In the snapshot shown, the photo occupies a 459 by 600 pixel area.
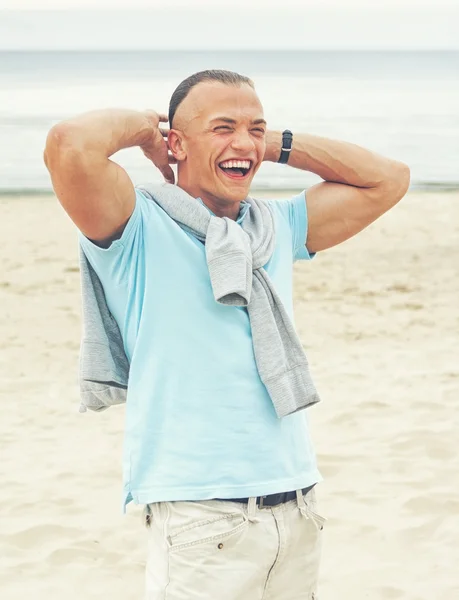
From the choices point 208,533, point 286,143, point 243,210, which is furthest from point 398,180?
point 208,533

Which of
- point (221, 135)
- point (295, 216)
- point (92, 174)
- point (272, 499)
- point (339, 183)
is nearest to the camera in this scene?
point (92, 174)

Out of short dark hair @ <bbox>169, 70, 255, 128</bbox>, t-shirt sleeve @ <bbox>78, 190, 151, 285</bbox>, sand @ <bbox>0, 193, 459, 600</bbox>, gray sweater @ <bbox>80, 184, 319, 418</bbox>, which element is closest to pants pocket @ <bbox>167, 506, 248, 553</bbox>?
gray sweater @ <bbox>80, 184, 319, 418</bbox>

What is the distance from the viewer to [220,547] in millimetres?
2465

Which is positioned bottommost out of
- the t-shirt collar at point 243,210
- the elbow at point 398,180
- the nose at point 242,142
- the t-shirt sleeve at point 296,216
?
the t-shirt sleeve at point 296,216

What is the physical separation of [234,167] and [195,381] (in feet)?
2.06

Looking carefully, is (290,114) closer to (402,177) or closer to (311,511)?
(402,177)

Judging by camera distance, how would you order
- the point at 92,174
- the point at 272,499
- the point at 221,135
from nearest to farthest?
1. the point at 92,174
2. the point at 272,499
3. the point at 221,135

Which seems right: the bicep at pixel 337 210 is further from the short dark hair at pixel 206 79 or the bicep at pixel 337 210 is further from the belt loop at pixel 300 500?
the belt loop at pixel 300 500

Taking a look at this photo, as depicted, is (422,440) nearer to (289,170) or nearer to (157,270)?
(157,270)

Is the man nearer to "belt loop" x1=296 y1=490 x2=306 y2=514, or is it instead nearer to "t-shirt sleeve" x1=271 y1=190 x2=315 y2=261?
"belt loop" x1=296 y1=490 x2=306 y2=514

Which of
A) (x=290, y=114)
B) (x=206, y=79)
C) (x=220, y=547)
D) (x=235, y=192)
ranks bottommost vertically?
(x=290, y=114)

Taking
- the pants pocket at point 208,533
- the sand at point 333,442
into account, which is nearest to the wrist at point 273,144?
the pants pocket at point 208,533

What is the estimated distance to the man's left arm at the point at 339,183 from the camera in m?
3.03

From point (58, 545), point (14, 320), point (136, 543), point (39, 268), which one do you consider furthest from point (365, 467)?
point (39, 268)
